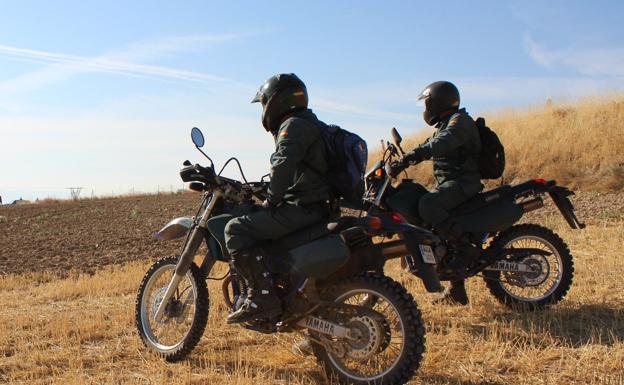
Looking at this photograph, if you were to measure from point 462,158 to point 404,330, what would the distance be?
2657 millimetres

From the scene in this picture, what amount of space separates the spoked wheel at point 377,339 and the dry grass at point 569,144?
45.4ft

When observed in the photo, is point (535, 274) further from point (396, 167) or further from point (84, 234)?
point (84, 234)

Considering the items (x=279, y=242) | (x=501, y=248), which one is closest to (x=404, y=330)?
(x=279, y=242)

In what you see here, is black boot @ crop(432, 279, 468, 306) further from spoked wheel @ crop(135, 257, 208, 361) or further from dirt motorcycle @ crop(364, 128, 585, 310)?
spoked wheel @ crop(135, 257, 208, 361)

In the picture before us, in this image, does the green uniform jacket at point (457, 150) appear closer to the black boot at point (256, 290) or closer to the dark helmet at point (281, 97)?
the dark helmet at point (281, 97)

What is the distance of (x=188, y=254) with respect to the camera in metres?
5.27

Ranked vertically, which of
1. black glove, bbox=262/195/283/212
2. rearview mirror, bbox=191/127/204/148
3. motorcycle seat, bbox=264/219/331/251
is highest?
rearview mirror, bbox=191/127/204/148

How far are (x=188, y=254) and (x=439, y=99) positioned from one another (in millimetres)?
3037

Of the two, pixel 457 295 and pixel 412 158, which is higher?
pixel 412 158

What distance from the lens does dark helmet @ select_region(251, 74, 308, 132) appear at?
192 inches

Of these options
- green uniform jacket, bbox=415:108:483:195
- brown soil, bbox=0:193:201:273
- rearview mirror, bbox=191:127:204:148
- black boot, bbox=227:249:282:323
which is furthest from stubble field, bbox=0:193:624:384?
brown soil, bbox=0:193:201:273

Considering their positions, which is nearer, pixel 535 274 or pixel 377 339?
pixel 377 339

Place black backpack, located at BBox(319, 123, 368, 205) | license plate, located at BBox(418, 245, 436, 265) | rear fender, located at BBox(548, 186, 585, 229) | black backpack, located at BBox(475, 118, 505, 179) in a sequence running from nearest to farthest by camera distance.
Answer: license plate, located at BBox(418, 245, 436, 265), black backpack, located at BBox(319, 123, 368, 205), rear fender, located at BBox(548, 186, 585, 229), black backpack, located at BBox(475, 118, 505, 179)

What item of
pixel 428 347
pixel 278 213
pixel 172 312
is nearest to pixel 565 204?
pixel 428 347
